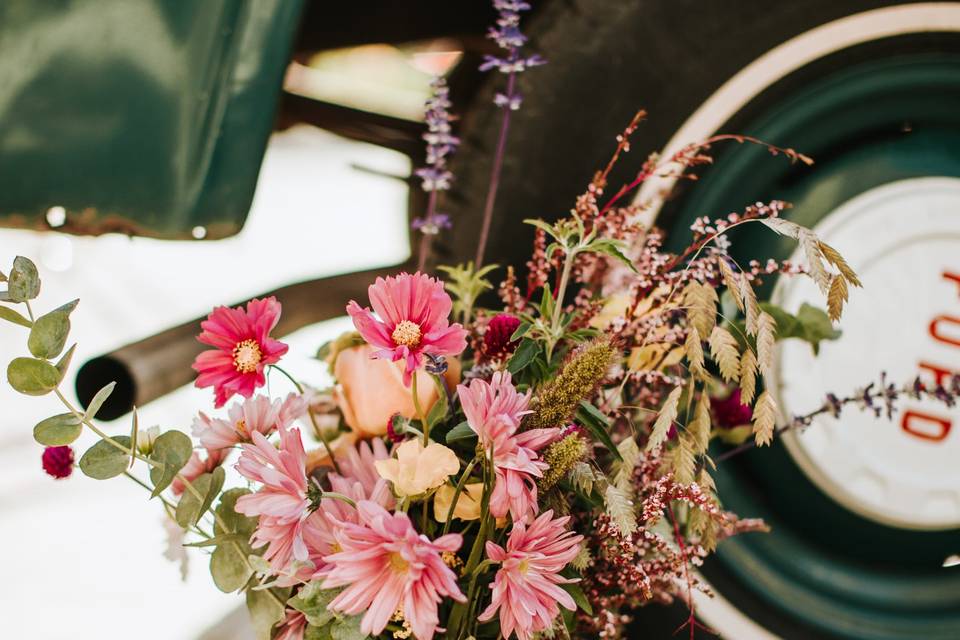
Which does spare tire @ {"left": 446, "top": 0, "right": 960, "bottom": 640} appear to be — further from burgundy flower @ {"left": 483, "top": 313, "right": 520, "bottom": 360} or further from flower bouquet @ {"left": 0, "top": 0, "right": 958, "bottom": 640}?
burgundy flower @ {"left": 483, "top": 313, "right": 520, "bottom": 360}

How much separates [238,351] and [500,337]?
0.17m

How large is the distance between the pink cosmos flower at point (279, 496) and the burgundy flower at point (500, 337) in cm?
14

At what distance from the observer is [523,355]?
1.66 feet

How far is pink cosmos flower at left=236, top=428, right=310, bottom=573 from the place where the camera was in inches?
17.9

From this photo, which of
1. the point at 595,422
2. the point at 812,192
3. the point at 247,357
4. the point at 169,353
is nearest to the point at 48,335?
the point at 247,357

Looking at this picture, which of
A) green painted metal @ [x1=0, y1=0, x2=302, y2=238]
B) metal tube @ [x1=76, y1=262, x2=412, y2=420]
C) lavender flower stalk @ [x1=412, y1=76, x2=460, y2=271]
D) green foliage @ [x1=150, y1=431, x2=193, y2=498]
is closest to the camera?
green foliage @ [x1=150, y1=431, x2=193, y2=498]

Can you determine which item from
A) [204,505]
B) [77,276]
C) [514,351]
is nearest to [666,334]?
[514,351]

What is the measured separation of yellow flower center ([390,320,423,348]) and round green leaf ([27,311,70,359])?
0.21 metres

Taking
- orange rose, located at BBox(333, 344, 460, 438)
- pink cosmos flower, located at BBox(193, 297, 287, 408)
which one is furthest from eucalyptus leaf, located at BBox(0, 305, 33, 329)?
orange rose, located at BBox(333, 344, 460, 438)

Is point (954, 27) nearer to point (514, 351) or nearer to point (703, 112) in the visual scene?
point (703, 112)

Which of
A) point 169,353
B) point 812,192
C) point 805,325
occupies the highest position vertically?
point 812,192

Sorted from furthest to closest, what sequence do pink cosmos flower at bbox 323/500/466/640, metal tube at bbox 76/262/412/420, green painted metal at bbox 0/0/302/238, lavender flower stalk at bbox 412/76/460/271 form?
1. metal tube at bbox 76/262/412/420
2. green painted metal at bbox 0/0/302/238
3. lavender flower stalk at bbox 412/76/460/271
4. pink cosmos flower at bbox 323/500/466/640

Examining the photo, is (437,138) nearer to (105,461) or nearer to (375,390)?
(375,390)

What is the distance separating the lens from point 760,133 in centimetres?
85
